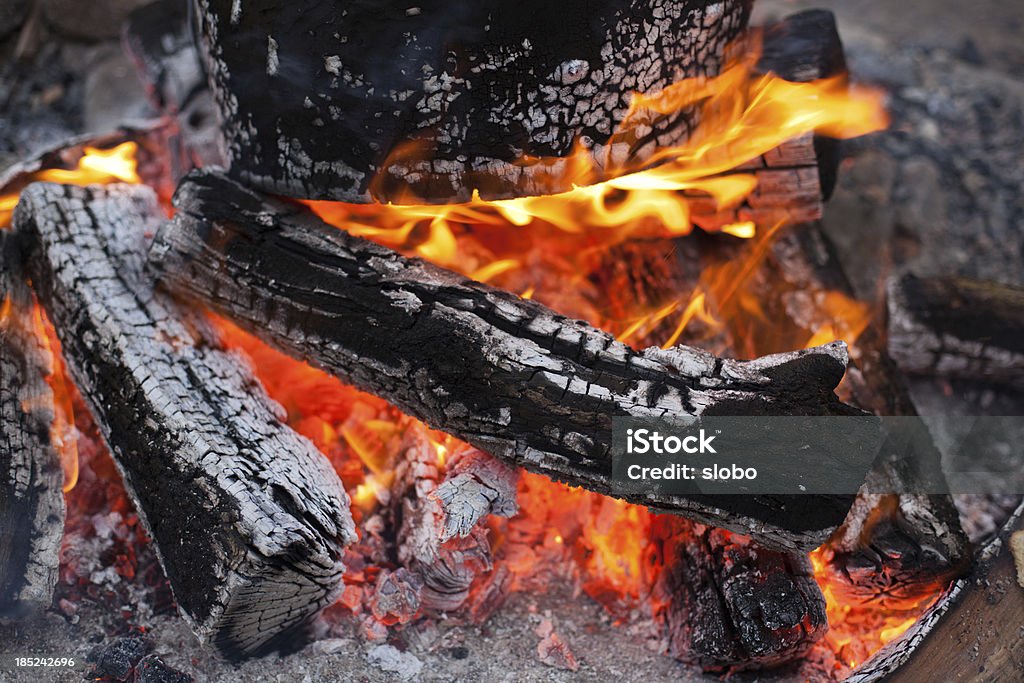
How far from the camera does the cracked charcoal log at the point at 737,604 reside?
1.83 metres

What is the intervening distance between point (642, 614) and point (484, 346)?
0.86 m

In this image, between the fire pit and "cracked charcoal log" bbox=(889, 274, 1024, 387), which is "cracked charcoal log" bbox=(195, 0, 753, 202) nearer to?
the fire pit

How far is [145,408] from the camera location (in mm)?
1922

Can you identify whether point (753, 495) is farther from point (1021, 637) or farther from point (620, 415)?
point (1021, 637)

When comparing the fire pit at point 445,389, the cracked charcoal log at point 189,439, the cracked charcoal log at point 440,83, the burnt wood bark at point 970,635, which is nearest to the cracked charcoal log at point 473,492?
the fire pit at point 445,389

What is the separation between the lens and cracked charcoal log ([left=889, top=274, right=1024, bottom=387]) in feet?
8.61

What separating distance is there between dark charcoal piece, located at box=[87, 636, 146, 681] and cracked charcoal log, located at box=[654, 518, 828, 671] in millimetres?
1282

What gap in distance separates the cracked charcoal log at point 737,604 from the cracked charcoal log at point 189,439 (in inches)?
32.9

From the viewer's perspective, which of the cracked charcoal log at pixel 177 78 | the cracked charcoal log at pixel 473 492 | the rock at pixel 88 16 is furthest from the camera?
the rock at pixel 88 16

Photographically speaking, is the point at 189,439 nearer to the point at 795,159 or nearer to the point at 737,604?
the point at 737,604

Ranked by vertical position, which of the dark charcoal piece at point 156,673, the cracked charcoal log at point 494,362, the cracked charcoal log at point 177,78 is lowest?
the dark charcoal piece at point 156,673

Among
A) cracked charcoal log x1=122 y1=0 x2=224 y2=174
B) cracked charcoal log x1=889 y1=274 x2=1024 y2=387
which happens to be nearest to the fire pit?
cracked charcoal log x1=889 y1=274 x2=1024 y2=387

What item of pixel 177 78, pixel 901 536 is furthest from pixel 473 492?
pixel 177 78

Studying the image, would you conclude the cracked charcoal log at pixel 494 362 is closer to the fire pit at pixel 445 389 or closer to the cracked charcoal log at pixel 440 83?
the fire pit at pixel 445 389
